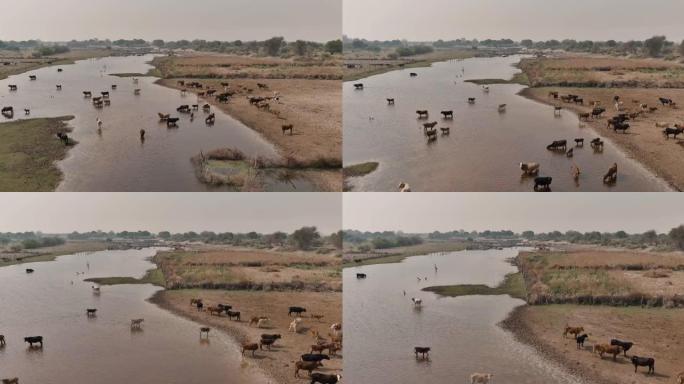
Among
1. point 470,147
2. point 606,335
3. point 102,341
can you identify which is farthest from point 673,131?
point 102,341

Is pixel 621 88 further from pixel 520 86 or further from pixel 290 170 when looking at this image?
pixel 290 170

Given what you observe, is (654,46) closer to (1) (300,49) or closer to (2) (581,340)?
(1) (300,49)

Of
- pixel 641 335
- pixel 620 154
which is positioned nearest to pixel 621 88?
pixel 620 154

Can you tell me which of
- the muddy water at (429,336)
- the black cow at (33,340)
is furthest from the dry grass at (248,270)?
the black cow at (33,340)

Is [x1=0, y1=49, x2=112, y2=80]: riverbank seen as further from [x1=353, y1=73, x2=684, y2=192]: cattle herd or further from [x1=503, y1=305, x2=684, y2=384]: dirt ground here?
[x1=503, y1=305, x2=684, y2=384]: dirt ground

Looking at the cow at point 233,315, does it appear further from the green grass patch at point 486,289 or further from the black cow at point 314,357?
the green grass patch at point 486,289
